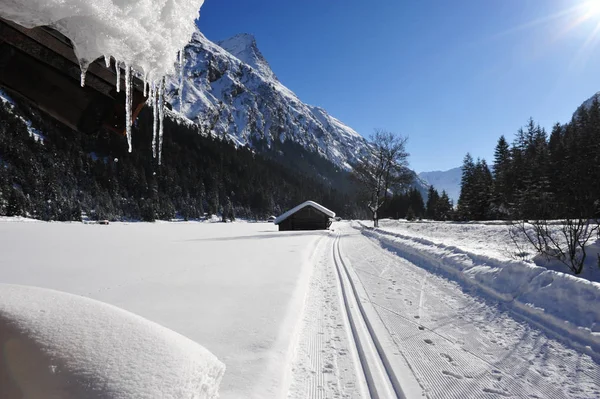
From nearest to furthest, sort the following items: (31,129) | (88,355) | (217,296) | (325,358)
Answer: (88,355) → (325,358) → (217,296) → (31,129)

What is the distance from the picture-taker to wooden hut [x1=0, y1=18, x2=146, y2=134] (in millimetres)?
1804

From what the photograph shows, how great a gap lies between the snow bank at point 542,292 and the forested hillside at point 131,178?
197ft

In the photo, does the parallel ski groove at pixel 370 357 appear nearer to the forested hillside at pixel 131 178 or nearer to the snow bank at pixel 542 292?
the snow bank at pixel 542 292

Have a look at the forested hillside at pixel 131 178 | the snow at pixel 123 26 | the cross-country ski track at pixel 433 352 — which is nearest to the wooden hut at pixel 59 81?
the snow at pixel 123 26

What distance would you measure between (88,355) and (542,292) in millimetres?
6592

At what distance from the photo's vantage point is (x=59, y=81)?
2.28 meters

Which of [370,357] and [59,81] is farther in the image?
[370,357]

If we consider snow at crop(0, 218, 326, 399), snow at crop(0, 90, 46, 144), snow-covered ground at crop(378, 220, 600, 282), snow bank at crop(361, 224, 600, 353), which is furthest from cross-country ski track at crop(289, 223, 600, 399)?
snow at crop(0, 90, 46, 144)

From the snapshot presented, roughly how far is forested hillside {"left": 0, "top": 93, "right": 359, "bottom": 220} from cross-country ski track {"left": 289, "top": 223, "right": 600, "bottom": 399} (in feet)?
195

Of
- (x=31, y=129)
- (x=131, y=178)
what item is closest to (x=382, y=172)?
(x=131, y=178)

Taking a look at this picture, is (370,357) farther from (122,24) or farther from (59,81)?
(59,81)

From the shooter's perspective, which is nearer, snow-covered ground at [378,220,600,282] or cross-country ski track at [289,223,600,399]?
cross-country ski track at [289,223,600,399]

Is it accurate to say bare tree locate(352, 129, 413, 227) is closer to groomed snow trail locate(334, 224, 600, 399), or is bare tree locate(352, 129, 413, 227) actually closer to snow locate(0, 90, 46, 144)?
groomed snow trail locate(334, 224, 600, 399)

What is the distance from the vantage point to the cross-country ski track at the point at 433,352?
2.83 m
